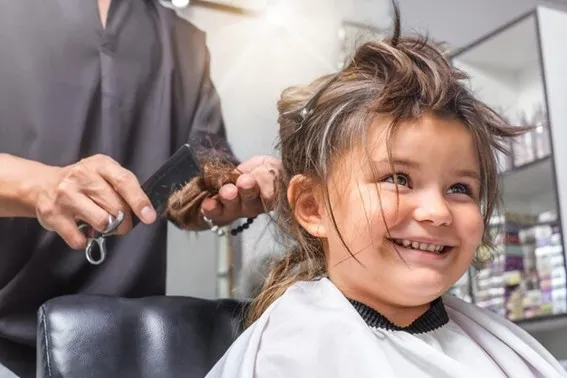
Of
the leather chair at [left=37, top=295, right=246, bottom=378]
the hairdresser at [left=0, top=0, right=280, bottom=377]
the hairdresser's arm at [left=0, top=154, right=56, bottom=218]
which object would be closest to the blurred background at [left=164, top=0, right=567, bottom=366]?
the hairdresser at [left=0, top=0, right=280, bottom=377]

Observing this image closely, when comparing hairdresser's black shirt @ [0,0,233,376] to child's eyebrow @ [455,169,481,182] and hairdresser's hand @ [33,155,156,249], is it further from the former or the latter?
child's eyebrow @ [455,169,481,182]

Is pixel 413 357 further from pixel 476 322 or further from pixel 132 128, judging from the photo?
pixel 132 128

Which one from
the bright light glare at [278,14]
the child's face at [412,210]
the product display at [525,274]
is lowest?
the product display at [525,274]

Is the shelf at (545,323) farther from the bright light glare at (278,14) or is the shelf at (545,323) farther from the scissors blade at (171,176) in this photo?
the scissors blade at (171,176)

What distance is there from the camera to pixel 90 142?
1.64 metres

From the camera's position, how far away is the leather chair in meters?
1.13

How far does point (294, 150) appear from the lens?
121 centimetres

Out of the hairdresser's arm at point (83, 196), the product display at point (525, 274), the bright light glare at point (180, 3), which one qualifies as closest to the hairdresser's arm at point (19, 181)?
the hairdresser's arm at point (83, 196)

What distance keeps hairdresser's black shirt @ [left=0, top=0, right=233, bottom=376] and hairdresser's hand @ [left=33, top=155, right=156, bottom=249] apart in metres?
0.30

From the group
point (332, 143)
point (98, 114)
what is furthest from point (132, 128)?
point (332, 143)

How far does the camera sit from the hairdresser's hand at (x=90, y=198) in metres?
1.16

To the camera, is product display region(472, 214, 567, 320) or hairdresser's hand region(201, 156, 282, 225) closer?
hairdresser's hand region(201, 156, 282, 225)

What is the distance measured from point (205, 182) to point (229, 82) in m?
0.81

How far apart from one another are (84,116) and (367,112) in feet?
2.63
